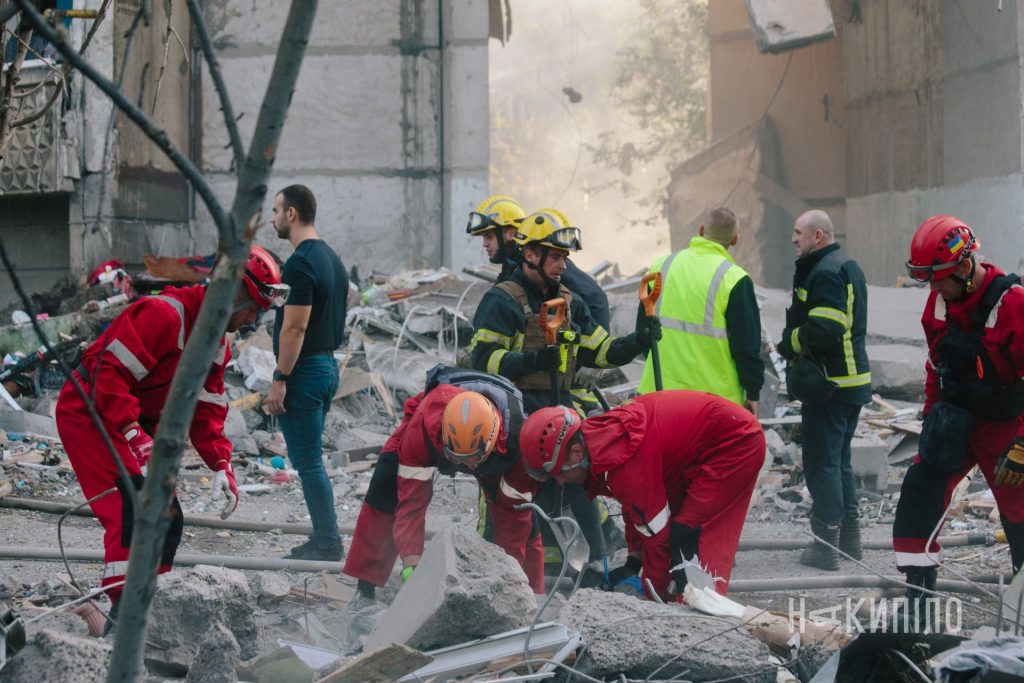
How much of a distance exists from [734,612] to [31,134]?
377 inches

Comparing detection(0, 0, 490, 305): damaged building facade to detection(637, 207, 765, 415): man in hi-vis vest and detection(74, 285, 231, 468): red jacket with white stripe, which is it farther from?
detection(74, 285, 231, 468): red jacket with white stripe

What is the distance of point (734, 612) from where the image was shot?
154 inches

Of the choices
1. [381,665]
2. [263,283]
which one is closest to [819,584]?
[381,665]

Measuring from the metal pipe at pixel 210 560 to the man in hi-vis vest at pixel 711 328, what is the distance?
2022 mm

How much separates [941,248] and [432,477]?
2259 millimetres

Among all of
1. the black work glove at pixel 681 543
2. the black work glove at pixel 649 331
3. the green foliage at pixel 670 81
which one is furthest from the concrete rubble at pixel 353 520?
the green foliage at pixel 670 81

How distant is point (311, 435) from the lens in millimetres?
5535

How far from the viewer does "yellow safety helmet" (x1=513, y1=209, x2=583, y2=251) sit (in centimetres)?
511

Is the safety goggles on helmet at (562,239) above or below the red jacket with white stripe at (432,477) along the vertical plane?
above

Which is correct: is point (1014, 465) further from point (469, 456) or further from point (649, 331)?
point (469, 456)

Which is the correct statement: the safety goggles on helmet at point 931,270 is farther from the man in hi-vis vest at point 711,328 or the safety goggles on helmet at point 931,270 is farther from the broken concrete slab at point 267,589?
the broken concrete slab at point 267,589

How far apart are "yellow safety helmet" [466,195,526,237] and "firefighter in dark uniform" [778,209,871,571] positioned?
4.94 ft

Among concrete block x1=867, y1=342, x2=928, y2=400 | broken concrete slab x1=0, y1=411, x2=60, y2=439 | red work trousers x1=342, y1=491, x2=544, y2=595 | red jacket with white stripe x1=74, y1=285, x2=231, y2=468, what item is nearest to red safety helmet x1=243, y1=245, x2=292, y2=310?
red jacket with white stripe x1=74, y1=285, x2=231, y2=468

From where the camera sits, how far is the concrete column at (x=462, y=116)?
12.4 m
